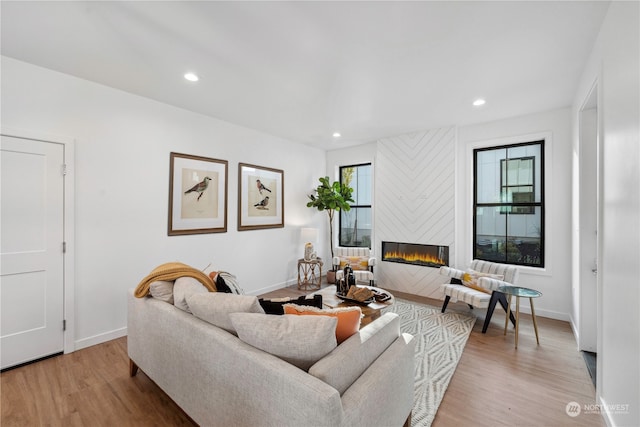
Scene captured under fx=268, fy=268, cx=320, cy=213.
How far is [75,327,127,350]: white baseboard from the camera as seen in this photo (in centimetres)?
272

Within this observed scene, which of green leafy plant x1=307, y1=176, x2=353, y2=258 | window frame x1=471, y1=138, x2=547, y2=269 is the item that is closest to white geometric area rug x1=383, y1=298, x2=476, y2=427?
window frame x1=471, y1=138, x2=547, y2=269

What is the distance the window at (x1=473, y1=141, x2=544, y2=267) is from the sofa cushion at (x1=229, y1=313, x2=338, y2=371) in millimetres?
3810

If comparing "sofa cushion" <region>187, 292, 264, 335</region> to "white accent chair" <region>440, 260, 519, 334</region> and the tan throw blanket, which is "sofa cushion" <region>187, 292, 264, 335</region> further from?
"white accent chair" <region>440, 260, 519, 334</region>

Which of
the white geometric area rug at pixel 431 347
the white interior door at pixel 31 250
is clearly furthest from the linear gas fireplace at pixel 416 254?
the white interior door at pixel 31 250

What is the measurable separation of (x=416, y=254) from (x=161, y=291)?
3.93 meters

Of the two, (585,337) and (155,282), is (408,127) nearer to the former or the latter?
(585,337)

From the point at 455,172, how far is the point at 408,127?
3.37 ft

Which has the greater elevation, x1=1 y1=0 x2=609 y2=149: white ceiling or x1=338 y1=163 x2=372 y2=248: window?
x1=1 y1=0 x2=609 y2=149: white ceiling

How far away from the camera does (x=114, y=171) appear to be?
2939mm

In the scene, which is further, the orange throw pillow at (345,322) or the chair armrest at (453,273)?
the chair armrest at (453,273)

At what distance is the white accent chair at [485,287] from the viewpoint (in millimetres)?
3093

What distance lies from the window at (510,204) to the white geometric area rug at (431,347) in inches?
48.4
